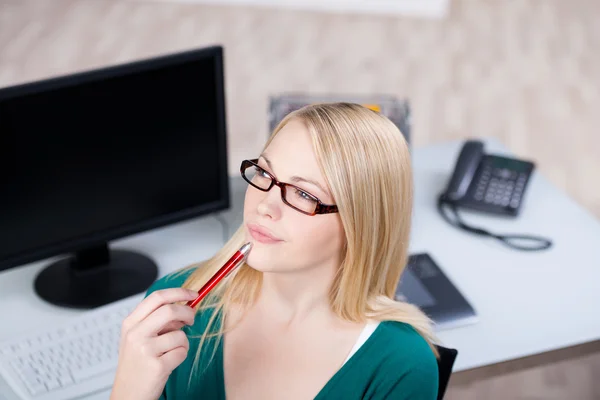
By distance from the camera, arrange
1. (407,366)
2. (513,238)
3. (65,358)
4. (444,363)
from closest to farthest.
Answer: (407,366) < (444,363) < (65,358) < (513,238)

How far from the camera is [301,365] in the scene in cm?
169

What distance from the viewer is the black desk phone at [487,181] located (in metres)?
2.53

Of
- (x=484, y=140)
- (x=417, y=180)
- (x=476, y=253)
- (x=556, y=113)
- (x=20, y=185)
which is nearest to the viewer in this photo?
(x=20, y=185)

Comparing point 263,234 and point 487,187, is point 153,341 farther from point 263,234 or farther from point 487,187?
point 487,187

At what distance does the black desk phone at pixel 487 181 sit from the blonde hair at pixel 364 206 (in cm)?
90

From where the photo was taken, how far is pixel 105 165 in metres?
2.02

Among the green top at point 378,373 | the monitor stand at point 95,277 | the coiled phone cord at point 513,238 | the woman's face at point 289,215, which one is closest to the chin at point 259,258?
the woman's face at point 289,215

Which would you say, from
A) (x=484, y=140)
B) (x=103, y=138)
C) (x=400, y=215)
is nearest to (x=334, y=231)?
(x=400, y=215)

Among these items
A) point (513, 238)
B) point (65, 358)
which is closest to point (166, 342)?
point (65, 358)

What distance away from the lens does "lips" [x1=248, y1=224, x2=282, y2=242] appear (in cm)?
149

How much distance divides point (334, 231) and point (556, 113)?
3.36 m

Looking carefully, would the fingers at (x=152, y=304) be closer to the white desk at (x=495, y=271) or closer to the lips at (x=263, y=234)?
the lips at (x=263, y=234)

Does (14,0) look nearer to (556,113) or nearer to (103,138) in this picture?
(556,113)

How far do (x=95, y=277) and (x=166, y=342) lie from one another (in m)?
0.81
